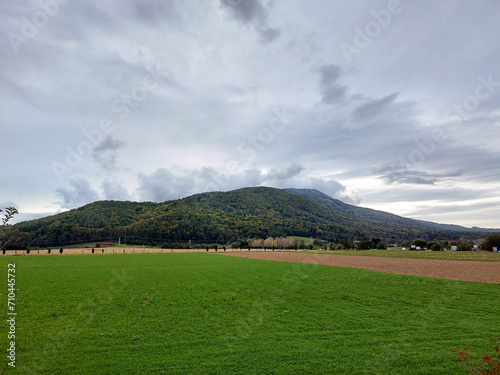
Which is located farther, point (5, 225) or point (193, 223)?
point (193, 223)

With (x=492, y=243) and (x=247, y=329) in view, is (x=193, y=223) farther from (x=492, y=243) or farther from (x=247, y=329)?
(x=247, y=329)

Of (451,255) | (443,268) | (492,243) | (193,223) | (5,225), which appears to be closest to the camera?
(5,225)

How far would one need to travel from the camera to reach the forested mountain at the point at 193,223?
87062 mm

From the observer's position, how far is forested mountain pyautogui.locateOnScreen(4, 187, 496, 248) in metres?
87.1

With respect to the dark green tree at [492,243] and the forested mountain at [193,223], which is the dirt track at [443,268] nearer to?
the dark green tree at [492,243]

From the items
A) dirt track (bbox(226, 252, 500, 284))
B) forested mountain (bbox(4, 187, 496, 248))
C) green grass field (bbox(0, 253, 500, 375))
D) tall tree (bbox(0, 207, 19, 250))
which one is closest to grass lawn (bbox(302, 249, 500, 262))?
dirt track (bbox(226, 252, 500, 284))

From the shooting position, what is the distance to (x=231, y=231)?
4122 inches

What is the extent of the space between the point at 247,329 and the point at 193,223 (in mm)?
96525

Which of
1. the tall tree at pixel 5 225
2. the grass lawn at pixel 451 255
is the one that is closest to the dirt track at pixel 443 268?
the grass lawn at pixel 451 255

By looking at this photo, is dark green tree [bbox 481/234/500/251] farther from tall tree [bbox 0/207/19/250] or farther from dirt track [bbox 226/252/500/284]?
tall tree [bbox 0/207/19/250]

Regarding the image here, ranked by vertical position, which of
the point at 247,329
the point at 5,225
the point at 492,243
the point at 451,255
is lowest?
the point at 451,255

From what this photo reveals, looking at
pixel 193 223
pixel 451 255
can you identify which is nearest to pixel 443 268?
pixel 451 255

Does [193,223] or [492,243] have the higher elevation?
Answer: [193,223]

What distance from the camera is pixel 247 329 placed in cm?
841
